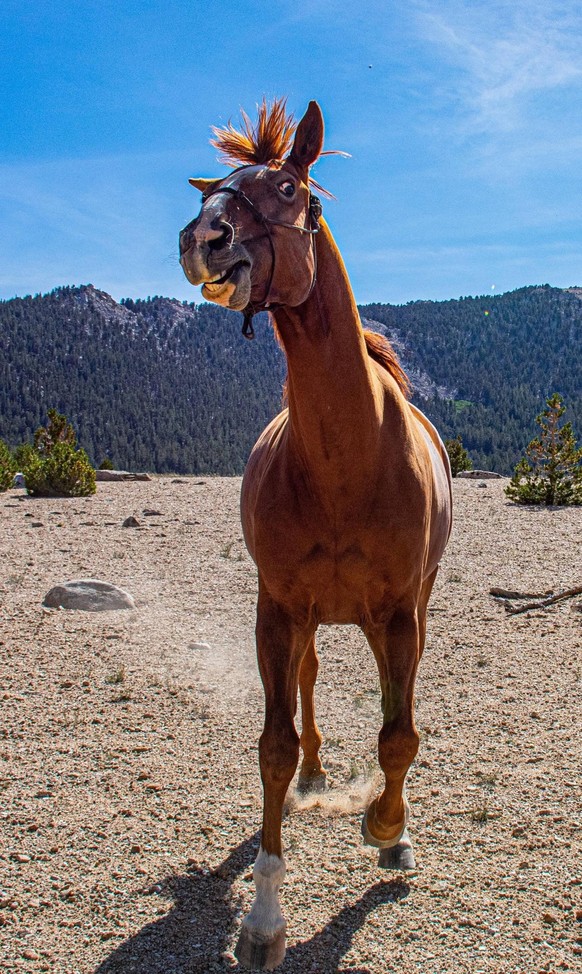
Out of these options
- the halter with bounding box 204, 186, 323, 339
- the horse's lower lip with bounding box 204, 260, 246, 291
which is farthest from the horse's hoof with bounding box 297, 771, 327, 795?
the horse's lower lip with bounding box 204, 260, 246, 291

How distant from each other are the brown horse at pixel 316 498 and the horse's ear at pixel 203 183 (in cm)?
2

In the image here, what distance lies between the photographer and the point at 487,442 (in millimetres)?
116000

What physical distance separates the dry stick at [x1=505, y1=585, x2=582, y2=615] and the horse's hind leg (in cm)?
416

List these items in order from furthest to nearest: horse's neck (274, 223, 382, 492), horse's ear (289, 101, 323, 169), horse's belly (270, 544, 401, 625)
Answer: horse's belly (270, 544, 401, 625) < horse's neck (274, 223, 382, 492) < horse's ear (289, 101, 323, 169)

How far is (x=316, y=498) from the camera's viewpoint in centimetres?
283

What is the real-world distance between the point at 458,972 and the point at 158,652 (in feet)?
13.8

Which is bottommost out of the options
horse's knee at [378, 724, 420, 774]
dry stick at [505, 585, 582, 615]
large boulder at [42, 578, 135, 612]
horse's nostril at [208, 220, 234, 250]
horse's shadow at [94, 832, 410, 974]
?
horse's shadow at [94, 832, 410, 974]

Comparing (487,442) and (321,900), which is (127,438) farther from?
(321,900)

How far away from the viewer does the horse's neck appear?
268cm

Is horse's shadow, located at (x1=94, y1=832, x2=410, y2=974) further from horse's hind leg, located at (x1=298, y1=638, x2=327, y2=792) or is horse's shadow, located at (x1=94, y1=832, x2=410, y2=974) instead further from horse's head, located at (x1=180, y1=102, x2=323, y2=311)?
horse's head, located at (x1=180, y1=102, x2=323, y2=311)

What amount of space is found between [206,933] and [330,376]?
2.25 metres

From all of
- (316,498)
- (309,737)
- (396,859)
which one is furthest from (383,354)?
(396,859)

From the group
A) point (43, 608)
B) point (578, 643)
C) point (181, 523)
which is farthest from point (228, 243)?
point (181, 523)

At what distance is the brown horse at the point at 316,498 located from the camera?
99.3 inches
